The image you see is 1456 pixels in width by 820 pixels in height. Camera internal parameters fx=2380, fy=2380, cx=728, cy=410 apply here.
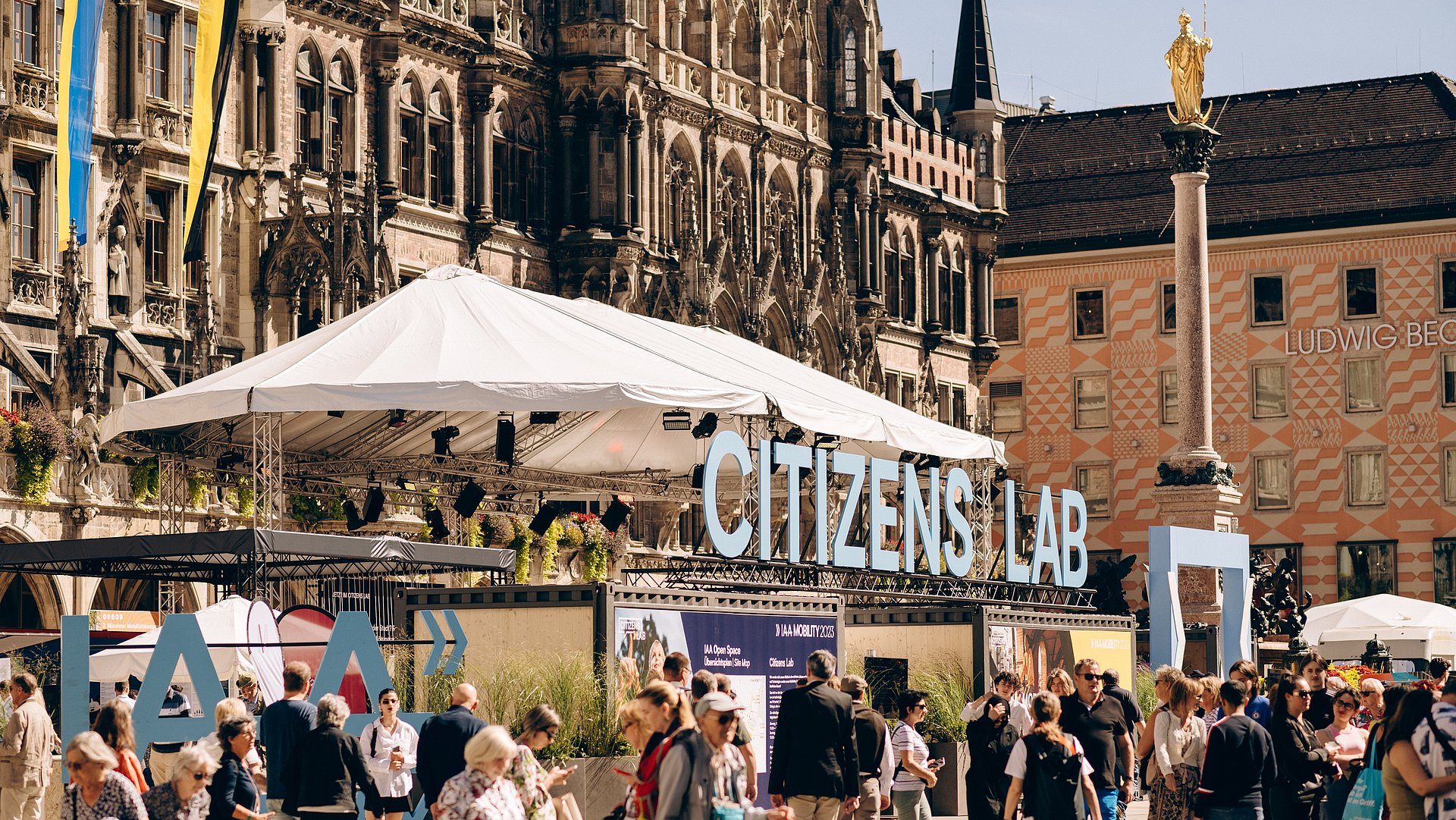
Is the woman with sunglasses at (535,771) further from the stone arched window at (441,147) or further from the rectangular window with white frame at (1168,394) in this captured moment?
the rectangular window with white frame at (1168,394)

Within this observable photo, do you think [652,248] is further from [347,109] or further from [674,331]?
[674,331]

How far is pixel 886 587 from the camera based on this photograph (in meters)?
30.5

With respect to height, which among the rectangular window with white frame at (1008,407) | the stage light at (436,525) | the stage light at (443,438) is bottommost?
the stage light at (436,525)

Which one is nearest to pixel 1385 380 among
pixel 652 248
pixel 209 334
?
pixel 652 248

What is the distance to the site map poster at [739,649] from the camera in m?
19.7

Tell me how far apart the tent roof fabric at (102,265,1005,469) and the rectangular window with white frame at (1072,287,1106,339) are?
42.9m

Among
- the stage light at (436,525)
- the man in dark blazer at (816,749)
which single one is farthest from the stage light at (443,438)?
the man in dark blazer at (816,749)

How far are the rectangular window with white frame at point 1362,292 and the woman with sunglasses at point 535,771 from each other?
189 ft

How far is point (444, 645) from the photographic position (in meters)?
19.8

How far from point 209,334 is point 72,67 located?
16.4 feet

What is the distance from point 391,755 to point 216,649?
434cm

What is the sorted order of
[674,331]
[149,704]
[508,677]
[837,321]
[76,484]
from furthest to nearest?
[837,321]
[76,484]
[674,331]
[508,677]
[149,704]

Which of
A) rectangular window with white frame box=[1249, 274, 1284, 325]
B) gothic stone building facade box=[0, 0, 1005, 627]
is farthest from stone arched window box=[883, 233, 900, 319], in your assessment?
rectangular window with white frame box=[1249, 274, 1284, 325]

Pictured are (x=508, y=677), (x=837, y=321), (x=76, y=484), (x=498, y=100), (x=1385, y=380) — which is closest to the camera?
(x=508, y=677)
